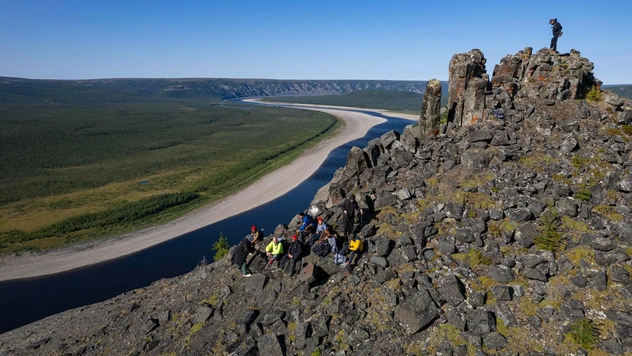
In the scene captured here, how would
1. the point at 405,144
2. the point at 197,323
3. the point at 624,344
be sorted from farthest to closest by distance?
the point at 405,144 < the point at 197,323 < the point at 624,344

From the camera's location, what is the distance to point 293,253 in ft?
88.0

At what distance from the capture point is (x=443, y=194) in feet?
90.8

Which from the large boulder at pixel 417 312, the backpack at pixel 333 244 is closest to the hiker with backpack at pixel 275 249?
the backpack at pixel 333 244

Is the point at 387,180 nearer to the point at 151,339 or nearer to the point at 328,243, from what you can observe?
the point at 328,243

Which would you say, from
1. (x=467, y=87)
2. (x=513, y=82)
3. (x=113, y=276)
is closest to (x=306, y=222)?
(x=467, y=87)

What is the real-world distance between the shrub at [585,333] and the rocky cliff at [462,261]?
0.19 feet

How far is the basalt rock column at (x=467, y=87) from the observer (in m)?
32.3

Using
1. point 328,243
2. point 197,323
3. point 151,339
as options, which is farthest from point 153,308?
point 328,243

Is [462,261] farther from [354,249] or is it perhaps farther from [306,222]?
→ [306,222]

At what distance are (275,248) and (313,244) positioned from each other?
3.14 meters

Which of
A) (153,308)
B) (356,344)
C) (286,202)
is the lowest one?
(286,202)

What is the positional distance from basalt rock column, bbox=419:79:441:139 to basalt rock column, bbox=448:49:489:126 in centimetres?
188

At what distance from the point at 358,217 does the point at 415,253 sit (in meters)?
5.58

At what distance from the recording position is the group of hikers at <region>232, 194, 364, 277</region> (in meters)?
25.7
